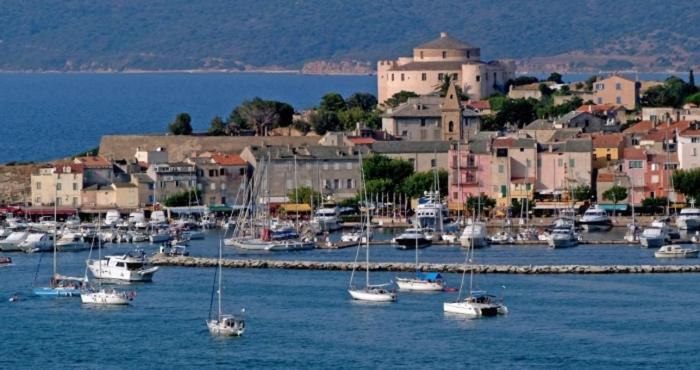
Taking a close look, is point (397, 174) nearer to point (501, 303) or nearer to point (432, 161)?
point (432, 161)

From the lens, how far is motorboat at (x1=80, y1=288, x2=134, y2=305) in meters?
40.5

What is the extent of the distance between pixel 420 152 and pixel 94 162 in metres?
8.78

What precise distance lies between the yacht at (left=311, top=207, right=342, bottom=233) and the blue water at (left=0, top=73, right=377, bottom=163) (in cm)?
2518

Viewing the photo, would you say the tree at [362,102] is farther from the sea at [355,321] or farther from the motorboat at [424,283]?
the motorboat at [424,283]

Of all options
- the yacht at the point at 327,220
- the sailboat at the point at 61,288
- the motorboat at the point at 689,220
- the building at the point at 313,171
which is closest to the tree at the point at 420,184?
the building at the point at 313,171

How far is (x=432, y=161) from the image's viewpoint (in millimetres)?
61156

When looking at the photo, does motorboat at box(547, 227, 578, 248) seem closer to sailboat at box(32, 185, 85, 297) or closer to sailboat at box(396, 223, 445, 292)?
sailboat at box(396, 223, 445, 292)

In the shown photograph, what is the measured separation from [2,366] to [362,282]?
10411 millimetres

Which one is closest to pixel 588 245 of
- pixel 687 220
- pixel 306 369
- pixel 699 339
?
pixel 687 220

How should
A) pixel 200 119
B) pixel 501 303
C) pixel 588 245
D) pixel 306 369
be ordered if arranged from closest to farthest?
pixel 306 369
pixel 501 303
pixel 588 245
pixel 200 119

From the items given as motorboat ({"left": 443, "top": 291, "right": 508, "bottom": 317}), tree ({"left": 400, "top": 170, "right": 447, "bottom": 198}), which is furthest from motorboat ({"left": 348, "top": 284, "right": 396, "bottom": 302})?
tree ({"left": 400, "top": 170, "right": 447, "bottom": 198})

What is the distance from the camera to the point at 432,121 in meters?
67.0

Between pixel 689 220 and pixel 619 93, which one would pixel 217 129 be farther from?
pixel 689 220

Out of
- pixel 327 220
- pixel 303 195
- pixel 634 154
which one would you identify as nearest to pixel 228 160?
pixel 303 195
